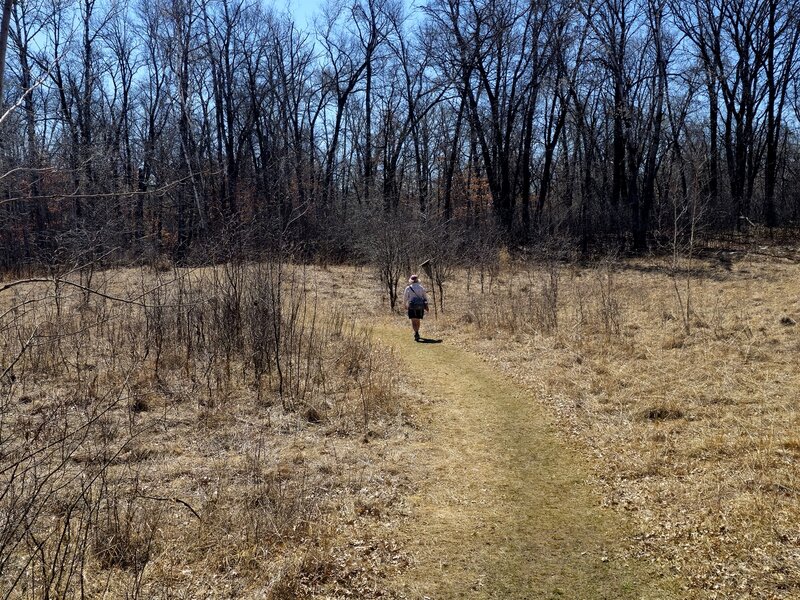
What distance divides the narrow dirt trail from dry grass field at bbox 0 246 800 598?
197 millimetres

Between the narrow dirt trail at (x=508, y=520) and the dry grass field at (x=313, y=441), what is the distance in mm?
197

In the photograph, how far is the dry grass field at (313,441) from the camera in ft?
13.8

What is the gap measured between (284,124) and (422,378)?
2727 centimetres

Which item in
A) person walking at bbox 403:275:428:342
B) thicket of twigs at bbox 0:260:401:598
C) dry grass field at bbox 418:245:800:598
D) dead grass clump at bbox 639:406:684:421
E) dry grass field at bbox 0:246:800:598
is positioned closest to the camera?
thicket of twigs at bbox 0:260:401:598

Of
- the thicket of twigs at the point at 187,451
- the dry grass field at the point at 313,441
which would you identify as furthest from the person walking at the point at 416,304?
the thicket of twigs at the point at 187,451

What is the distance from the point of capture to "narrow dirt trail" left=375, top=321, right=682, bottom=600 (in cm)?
430

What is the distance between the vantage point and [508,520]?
205 inches

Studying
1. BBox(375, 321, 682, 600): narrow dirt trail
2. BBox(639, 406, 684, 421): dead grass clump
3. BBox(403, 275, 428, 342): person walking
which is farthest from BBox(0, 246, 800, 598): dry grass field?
BBox(403, 275, 428, 342): person walking

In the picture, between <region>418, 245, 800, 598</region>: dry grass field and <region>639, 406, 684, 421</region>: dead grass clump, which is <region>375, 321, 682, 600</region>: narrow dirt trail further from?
<region>639, 406, 684, 421</region>: dead grass clump

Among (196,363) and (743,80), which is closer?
(196,363)

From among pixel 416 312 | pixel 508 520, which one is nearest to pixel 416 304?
pixel 416 312

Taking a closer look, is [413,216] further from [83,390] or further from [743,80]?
[743,80]

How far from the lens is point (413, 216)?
69.3 feet

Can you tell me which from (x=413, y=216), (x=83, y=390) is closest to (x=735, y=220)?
(x=413, y=216)
